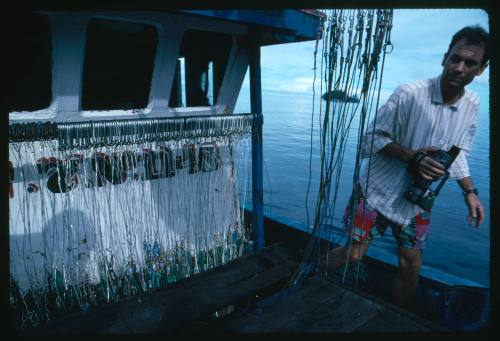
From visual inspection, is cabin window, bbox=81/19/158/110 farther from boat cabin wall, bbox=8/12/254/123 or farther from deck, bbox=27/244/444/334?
deck, bbox=27/244/444/334

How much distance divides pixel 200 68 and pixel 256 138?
1.40 meters

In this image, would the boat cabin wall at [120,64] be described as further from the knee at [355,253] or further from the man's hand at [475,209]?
the man's hand at [475,209]

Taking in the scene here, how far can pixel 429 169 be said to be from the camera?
240cm

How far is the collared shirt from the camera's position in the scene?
8.38 ft

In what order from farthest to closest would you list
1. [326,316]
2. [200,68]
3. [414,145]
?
1. [200,68]
2. [414,145]
3. [326,316]

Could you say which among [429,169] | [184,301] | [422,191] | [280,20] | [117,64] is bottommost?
[184,301]

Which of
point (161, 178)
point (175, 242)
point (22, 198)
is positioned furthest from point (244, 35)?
point (22, 198)

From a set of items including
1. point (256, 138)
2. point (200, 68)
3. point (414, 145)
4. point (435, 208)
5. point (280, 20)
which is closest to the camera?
point (414, 145)

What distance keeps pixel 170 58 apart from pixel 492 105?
318cm

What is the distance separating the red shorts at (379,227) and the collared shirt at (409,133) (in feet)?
0.20

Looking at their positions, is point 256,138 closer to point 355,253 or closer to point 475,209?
point 355,253

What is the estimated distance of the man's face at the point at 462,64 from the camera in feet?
7.64

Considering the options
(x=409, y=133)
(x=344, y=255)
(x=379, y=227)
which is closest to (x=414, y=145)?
(x=409, y=133)

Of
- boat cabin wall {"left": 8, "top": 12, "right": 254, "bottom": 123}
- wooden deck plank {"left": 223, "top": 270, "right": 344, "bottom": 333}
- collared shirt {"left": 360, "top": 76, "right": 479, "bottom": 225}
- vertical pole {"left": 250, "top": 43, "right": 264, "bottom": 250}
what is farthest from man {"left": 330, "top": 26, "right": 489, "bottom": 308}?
boat cabin wall {"left": 8, "top": 12, "right": 254, "bottom": 123}
